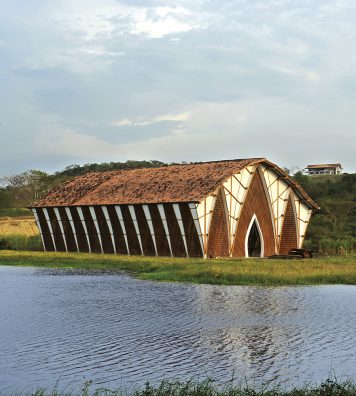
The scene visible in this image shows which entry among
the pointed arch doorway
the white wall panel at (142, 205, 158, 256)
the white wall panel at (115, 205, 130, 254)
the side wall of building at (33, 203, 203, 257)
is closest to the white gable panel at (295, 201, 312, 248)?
the pointed arch doorway

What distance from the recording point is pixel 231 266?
35.4 meters

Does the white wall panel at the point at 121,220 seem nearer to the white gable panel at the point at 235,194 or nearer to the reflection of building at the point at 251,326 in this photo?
the white gable panel at the point at 235,194

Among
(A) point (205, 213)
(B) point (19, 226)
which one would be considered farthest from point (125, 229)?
(B) point (19, 226)

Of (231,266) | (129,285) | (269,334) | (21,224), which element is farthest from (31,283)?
(21,224)

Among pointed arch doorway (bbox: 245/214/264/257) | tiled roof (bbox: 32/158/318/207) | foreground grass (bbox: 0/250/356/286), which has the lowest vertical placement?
foreground grass (bbox: 0/250/356/286)

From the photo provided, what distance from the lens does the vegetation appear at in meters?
52.4

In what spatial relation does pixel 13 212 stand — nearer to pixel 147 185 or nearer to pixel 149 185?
pixel 147 185

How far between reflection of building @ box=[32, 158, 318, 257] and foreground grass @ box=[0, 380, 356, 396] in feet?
104

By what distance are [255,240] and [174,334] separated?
1451 inches

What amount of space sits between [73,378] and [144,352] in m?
2.64

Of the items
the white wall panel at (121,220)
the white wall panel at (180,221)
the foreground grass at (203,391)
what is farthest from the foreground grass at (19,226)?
the foreground grass at (203,391)

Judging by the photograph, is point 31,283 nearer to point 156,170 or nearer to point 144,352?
point 144,352

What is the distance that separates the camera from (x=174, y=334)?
59.5 ft

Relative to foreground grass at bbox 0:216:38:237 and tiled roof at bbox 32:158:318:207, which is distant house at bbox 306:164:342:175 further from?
tiled roof at bbox 32:158:318:207
